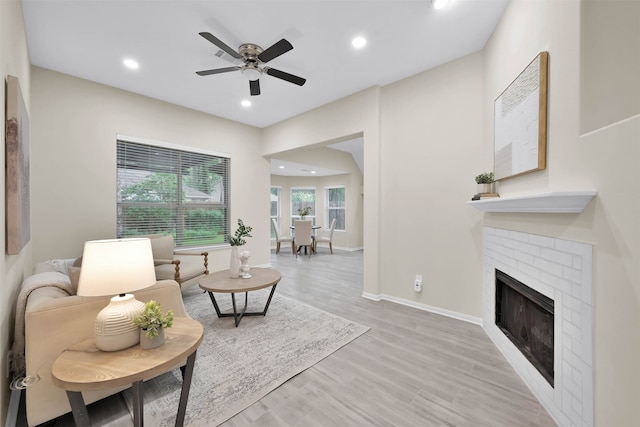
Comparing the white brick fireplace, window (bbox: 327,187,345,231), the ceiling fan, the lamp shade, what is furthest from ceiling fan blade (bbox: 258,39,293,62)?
window (bbox: 327,187,345,231)

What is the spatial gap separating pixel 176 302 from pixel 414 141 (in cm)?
313

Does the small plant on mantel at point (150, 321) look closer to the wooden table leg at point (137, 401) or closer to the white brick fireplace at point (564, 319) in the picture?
the wooden table leg at point (137, 401)

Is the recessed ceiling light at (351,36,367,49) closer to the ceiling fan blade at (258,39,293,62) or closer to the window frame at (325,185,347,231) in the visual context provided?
the ceiling fan blade at (258,39,293,62)

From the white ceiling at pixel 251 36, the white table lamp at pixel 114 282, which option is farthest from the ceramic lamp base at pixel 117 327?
the white ceiling at pixel 251 36

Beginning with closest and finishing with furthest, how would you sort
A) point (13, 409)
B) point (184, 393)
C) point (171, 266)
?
1. point (184, 393)
2. point (13, 409)
3. point (171, 266)

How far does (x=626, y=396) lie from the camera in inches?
40.5

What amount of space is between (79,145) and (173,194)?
1330 mm

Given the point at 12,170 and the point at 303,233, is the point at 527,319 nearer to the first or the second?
the point at 12,170

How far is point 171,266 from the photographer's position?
11.6 ft

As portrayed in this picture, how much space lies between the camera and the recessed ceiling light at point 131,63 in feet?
9.82

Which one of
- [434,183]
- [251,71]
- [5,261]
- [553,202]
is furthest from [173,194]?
[553,202]

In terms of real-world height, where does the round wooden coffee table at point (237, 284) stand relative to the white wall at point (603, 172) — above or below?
below

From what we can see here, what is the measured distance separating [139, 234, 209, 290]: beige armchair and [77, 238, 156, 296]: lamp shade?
2.15 m

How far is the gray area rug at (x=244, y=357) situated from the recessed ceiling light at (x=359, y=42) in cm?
303
